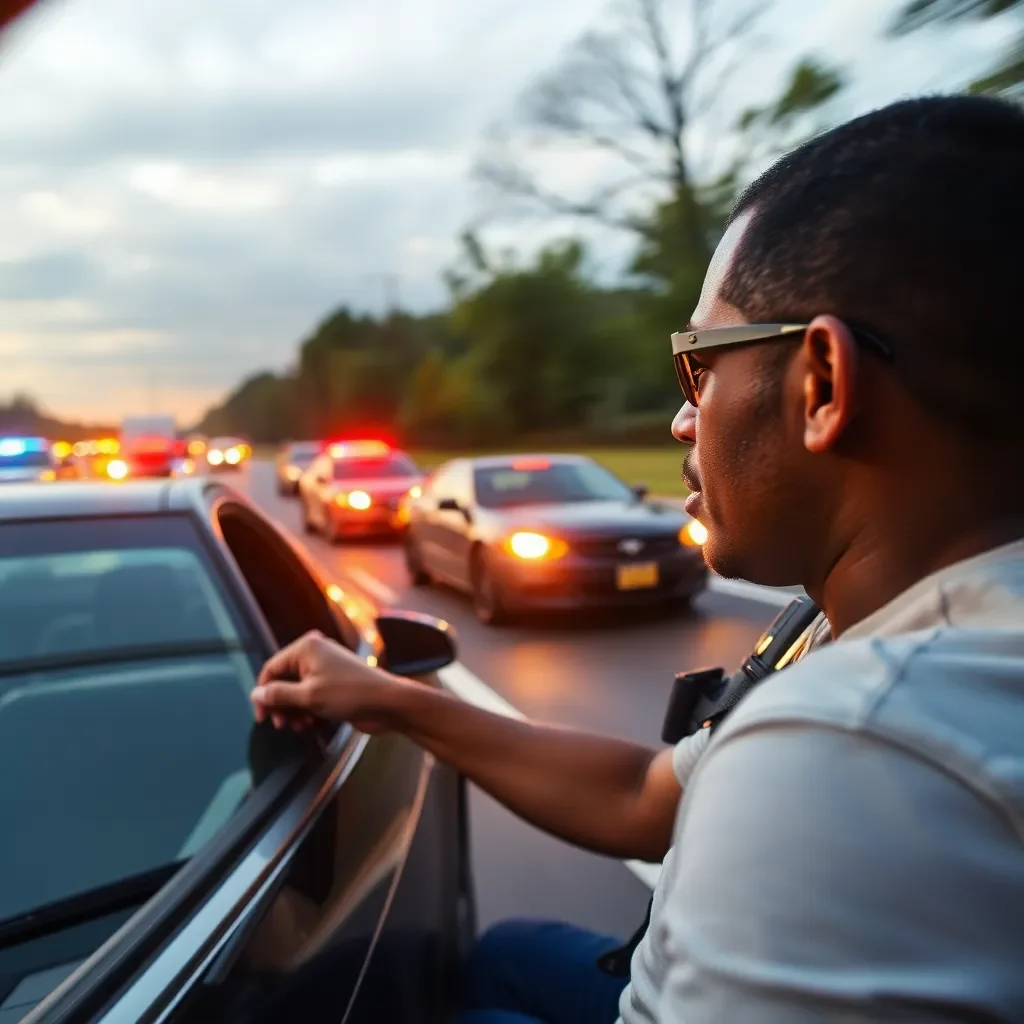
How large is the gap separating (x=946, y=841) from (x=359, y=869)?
1.70m

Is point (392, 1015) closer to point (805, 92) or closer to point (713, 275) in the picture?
point (713, 275)

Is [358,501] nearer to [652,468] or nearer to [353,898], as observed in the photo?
[652,468]

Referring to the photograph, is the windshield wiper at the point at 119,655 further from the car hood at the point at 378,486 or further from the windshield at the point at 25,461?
the car hood at the point at 378,486

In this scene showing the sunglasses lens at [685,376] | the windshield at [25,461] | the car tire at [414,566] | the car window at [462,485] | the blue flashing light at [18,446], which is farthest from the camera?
the blue flashing light at [18,446]

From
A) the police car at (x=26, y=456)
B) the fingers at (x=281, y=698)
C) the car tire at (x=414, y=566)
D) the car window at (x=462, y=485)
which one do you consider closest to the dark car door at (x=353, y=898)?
the fingers at (x=281, y=698)

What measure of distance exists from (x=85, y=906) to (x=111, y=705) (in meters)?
0.77

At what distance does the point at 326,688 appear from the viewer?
2072mm

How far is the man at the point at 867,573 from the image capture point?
0.73 m

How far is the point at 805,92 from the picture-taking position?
49.2 ft

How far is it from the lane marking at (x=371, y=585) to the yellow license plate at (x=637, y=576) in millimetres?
3105

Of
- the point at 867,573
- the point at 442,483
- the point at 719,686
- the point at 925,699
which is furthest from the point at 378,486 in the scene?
the point at 925,699

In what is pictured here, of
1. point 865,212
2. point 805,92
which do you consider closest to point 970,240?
point 865,212

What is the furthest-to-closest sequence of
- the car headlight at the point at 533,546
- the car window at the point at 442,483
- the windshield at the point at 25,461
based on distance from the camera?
the windshield at the point at 25,461
the car window at the point at 442,483
the car headlight at the point at 533,546

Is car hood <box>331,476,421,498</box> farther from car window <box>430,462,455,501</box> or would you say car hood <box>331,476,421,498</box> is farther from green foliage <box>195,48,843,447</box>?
green foliage <box>195,48,843,447</box>
